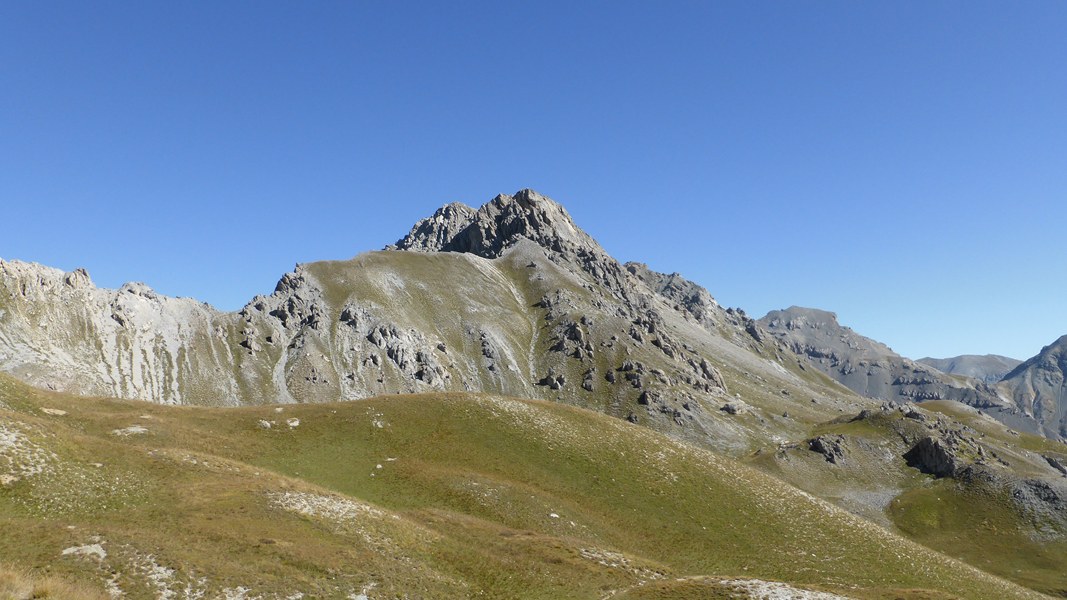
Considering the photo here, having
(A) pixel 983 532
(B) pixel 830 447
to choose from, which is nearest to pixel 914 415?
(B) pixel 830 447

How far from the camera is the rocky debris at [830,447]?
146625 mm

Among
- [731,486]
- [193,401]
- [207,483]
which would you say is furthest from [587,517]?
[193,401]

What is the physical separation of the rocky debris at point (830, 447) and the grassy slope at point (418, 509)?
88.4m

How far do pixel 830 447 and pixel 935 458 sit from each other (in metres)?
22.6

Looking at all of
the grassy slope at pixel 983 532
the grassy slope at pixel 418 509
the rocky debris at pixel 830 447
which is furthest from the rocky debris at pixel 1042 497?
the grassy slope at pixel 418 509

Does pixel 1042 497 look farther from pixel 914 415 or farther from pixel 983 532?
pixel 914 415

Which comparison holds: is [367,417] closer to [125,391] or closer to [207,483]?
[207,483]

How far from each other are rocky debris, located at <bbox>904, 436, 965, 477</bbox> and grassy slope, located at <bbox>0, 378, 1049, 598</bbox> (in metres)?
89.3

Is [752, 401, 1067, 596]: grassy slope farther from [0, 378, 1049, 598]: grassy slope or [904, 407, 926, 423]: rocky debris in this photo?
[0, 378, 1049, 598]: grassy slope

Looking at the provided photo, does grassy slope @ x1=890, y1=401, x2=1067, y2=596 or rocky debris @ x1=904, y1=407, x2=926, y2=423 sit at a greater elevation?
rocky debris @ x1=904, y1=407, x2=926, y2=423

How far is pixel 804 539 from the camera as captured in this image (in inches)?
2306

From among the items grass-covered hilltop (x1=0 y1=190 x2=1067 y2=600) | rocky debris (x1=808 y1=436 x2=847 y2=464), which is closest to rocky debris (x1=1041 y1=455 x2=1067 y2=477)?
grass-covered hilltop (x1=0 y1=190 x2=1067 y2=600)

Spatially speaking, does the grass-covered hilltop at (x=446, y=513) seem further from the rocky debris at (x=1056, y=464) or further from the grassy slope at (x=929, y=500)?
the rocky debris at (x=1056, y=464)

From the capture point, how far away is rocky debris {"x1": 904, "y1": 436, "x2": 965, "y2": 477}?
133 m
